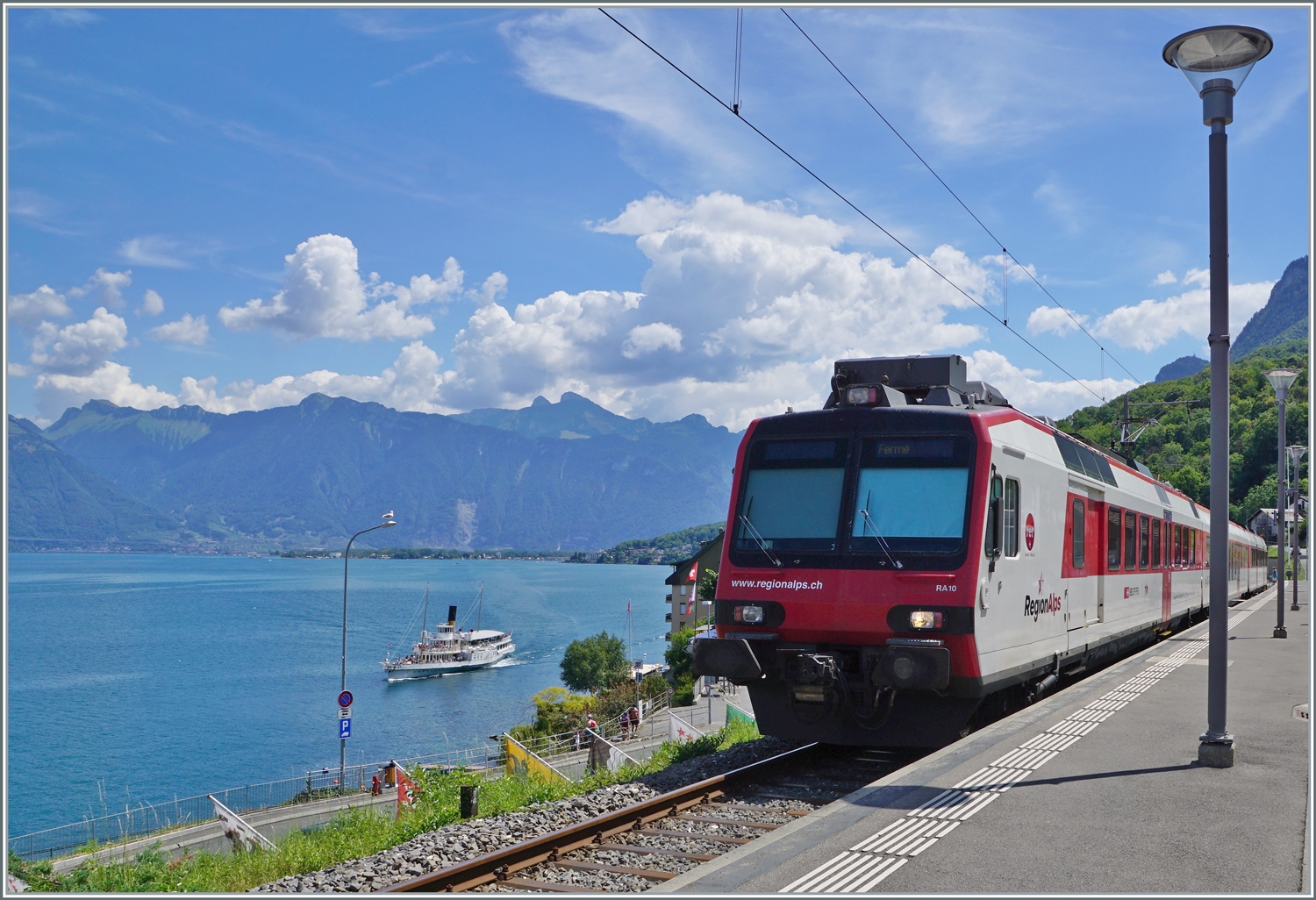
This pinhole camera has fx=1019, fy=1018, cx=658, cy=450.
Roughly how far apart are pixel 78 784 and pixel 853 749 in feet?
211

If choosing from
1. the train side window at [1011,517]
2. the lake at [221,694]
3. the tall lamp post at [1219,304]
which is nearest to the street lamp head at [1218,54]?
the tall lamp post at [1219,304]

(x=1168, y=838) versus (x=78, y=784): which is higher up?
(x=1168, y=838)

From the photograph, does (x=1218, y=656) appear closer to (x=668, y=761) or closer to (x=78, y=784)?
(x=668, y=761)

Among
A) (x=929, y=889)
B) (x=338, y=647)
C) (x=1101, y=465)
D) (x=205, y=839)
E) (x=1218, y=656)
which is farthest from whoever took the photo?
(x=338, y=647)

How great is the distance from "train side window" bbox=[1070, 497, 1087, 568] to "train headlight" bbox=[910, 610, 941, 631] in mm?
4190

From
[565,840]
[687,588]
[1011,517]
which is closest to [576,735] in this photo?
[1011,517]

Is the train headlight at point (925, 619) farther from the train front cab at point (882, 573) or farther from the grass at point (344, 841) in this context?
the grass at point (344, 841)

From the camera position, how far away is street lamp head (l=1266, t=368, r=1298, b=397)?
65.6ft

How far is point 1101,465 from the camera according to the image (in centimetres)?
1473

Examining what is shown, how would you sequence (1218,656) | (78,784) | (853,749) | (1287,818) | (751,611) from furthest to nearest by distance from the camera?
(78,784) → (853,749) → (751,611) → (1218,656) → (1287,818)

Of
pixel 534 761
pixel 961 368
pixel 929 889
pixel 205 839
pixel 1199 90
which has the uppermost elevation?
pixel 1199 90

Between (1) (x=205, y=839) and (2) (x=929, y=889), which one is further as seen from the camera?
(1) (x=205, y=839)

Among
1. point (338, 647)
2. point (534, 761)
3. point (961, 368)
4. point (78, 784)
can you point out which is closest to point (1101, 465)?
point (961, 368)

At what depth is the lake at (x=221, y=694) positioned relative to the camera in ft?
208
